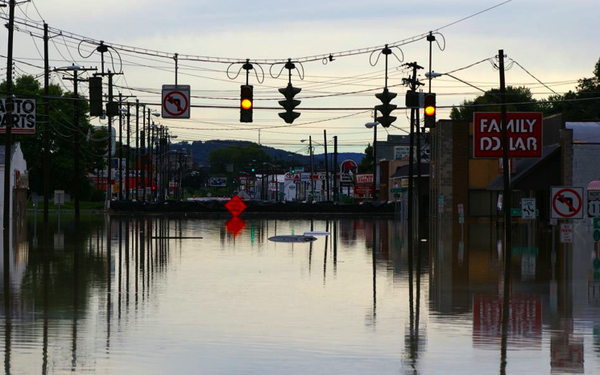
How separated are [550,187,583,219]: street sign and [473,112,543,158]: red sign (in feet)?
73.2

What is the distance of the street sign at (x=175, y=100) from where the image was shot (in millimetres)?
40625

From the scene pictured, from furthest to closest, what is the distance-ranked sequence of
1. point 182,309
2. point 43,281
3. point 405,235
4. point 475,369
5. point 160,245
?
point 405,235
point 160,245
point 43,281
point 182,309
point 475,369

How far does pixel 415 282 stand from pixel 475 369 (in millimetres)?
12619

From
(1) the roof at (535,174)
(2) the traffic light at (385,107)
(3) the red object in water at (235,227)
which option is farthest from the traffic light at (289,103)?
(1) the roof at (535,174)

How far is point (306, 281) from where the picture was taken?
25047 millimetres

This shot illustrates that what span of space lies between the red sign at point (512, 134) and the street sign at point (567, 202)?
22.3 meters

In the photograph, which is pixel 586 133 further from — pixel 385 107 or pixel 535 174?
pixel 385 107

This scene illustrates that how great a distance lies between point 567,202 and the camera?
109 ft

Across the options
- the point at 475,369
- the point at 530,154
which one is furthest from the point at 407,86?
the point at 475,369

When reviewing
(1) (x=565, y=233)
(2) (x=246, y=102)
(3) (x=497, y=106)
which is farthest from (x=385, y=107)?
(3) (x=497, y=106)

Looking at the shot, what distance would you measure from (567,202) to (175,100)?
15552 mm

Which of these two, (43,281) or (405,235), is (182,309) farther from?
(405,235)

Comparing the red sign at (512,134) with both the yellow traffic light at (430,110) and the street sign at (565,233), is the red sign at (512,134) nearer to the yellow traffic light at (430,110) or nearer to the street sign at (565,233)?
the yellow traffic light at (430,110)

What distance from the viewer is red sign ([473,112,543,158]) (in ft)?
185
